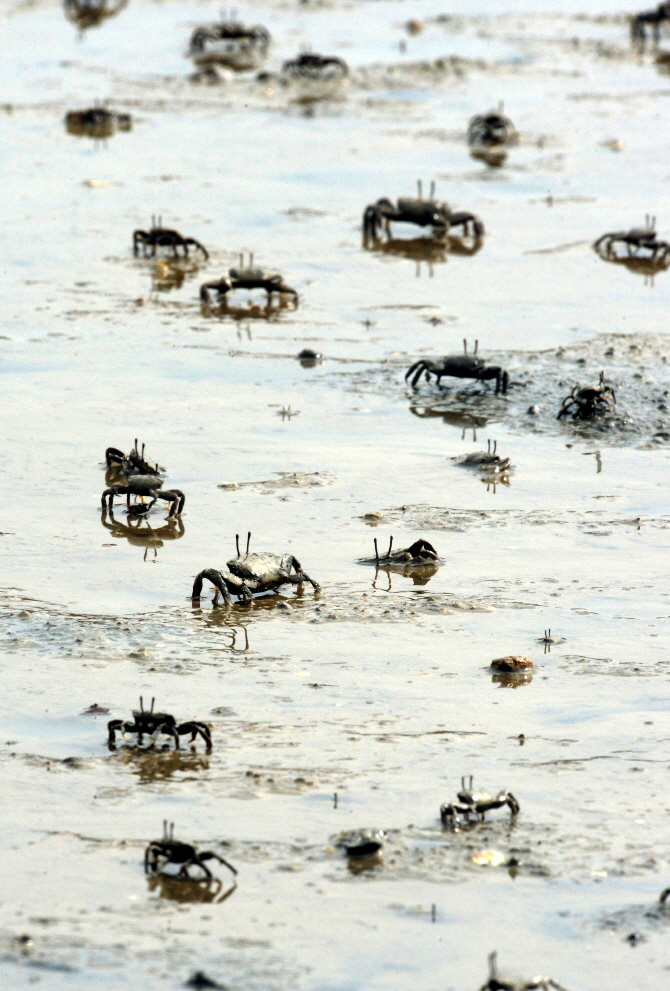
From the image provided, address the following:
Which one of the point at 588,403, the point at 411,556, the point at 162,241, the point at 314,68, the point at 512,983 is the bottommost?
the point at 512,983

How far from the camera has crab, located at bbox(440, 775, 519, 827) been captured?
687 centimetres

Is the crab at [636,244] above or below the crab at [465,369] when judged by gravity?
above

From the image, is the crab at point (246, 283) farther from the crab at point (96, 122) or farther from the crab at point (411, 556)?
the crab at point (96, 122)

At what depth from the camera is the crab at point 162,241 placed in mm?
16641

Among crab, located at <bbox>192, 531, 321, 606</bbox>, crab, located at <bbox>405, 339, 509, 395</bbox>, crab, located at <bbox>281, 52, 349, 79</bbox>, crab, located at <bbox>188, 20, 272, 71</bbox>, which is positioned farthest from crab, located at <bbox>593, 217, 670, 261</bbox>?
crab, located at <bbox>188, 20, 272, 71</bbox>

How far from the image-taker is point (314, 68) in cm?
2675

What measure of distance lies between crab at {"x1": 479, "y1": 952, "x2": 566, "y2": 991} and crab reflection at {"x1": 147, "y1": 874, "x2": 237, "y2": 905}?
120 centimetres

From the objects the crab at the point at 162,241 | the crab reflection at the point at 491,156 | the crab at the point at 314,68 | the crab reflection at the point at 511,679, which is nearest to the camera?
the crab reflection at the point at 511,679

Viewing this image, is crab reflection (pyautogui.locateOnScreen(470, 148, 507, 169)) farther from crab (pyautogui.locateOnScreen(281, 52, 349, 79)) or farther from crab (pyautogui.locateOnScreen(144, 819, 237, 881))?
crab (pyautogui.locateOnScreen(144, 819, 237, 881))

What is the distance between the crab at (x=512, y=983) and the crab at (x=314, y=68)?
22.6 m

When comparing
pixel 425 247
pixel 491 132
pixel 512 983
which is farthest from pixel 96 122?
pixel 512 983

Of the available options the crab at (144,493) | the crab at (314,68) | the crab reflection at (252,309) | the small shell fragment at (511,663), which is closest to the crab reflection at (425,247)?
the crab reflection at (252,309)

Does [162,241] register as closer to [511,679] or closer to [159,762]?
[511,679]

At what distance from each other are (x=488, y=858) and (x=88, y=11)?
29.5 meters
